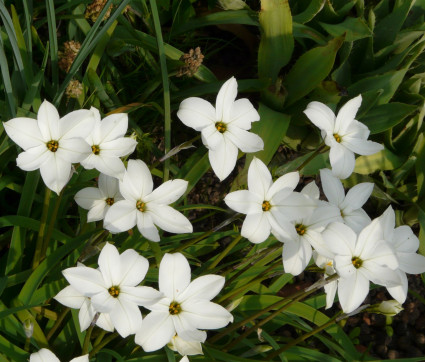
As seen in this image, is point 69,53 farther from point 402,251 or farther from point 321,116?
point 402,251

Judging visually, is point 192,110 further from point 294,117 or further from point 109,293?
point 294,117

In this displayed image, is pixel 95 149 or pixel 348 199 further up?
pixel 95 149

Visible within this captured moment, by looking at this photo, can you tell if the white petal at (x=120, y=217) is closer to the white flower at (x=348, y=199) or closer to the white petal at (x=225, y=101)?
the white petal at (x=225, y=101)

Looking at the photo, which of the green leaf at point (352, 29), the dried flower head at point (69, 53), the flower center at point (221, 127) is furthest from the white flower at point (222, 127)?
the green leaf at point (352, 29)

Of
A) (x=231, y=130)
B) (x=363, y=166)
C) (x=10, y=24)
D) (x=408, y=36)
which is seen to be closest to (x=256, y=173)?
(x=231, y=130)

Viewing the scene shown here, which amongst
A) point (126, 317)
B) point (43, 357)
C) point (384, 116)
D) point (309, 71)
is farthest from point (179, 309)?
point (384, 116)

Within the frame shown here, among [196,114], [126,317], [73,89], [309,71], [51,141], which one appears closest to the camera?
[126,317]
